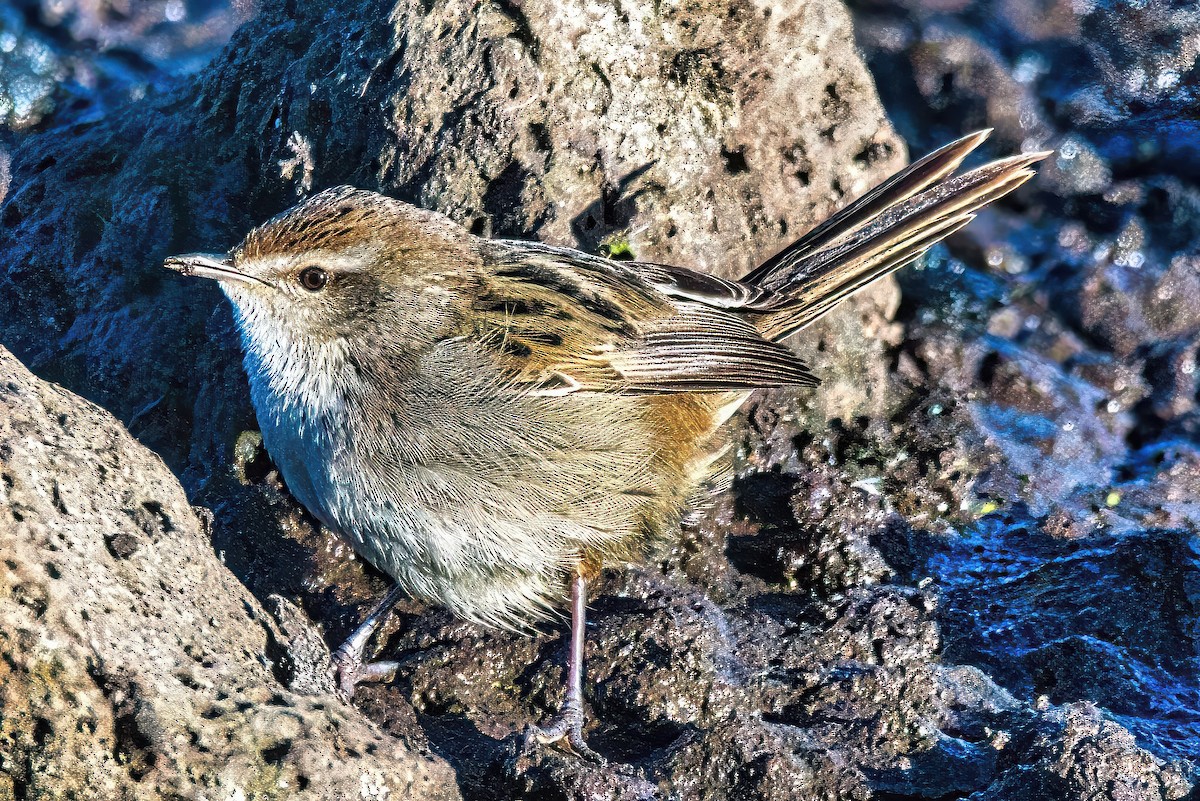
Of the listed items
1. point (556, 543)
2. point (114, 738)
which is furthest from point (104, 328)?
point (114, 738)

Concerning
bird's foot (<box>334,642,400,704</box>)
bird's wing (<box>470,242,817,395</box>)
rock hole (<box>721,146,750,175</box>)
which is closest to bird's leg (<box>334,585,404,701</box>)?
bird's foot (<box>334,642,400,704</box>)

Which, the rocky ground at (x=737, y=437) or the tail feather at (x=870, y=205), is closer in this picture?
the rocky ground at (x=737, y=437)

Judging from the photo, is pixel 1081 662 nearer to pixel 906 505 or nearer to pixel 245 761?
pixel 906 505

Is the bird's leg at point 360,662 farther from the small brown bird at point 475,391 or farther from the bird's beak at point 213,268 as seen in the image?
the bird's beak at point 213,268

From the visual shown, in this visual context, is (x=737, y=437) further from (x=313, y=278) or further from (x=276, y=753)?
(x=276, y=753)

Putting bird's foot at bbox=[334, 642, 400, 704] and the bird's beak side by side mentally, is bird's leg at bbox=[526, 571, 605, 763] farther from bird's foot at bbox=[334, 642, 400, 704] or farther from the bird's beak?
the bird's beak

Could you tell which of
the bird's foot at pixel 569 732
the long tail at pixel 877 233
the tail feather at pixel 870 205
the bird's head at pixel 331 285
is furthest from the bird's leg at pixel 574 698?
the tail feather at pixel 870 205
